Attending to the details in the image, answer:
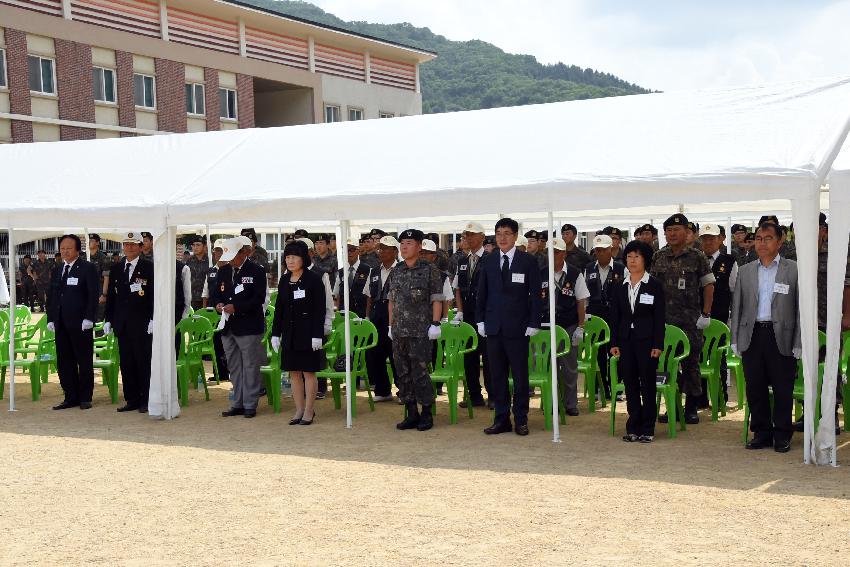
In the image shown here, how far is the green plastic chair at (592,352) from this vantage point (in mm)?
9648

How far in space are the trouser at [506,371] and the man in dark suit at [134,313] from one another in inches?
154

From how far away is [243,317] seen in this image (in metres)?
9.93

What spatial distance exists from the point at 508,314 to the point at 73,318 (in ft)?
16.9

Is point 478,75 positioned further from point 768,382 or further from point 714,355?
point 768,382

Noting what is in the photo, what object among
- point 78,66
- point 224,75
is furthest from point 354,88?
point 78,66

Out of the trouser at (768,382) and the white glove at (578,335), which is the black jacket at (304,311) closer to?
the white glove at (578,335)

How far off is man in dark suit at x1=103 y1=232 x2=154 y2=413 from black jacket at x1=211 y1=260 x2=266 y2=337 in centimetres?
95

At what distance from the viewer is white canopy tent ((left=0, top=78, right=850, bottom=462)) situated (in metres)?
7.42

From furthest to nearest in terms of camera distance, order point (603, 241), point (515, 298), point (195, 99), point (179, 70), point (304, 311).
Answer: point (195, 99), point (179, 70), point (603, 241), point (304, 311), point (515, 298)

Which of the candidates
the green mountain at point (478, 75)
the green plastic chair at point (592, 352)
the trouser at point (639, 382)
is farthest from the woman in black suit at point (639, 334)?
the green mountain at point (478, 75)

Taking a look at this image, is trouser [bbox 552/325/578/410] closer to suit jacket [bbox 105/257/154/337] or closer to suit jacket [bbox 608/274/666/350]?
suit jacket [bbox 608/274/666/350]

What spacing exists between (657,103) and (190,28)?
1176 inches

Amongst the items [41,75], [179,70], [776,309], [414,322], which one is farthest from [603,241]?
[179,70]

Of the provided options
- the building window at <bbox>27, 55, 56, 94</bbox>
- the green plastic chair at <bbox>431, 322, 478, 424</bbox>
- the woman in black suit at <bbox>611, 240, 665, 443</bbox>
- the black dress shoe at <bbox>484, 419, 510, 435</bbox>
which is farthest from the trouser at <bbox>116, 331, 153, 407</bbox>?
the building window at <bbox>27, 55, 56, 94</bbox>
